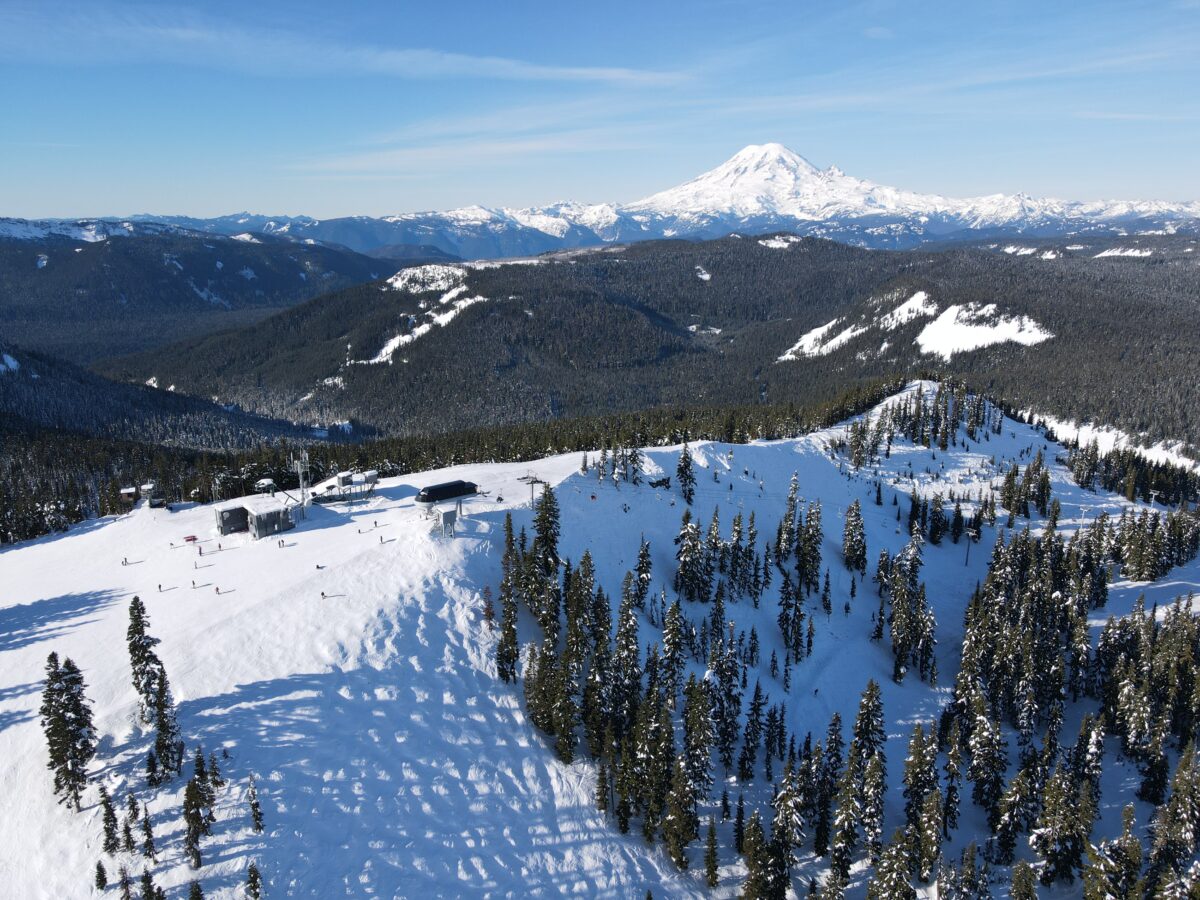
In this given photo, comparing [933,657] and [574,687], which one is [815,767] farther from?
[933,657]

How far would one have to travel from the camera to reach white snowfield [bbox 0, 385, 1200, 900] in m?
47.0

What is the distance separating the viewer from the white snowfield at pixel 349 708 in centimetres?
4697

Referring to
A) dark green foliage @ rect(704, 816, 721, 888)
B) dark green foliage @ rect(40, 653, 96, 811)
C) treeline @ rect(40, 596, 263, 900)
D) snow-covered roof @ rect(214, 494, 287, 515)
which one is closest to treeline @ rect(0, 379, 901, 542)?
snow-covered roof @ rect(214, 494, 287, 515)

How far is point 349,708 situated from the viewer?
59.7 m

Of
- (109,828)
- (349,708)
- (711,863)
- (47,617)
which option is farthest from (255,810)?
(47,617)

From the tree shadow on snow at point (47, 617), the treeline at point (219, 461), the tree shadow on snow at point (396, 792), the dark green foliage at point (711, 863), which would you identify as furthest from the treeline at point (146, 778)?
the treeline at point (219, 461)

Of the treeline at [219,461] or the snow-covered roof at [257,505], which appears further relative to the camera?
the treeline at [219,461]

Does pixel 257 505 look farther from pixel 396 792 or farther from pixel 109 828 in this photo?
pixel 109 828

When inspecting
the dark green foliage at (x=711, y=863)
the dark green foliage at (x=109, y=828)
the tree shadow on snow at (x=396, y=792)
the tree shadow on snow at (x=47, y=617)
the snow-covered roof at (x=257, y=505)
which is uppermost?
the snow-covered roof at (x=257, y=505)

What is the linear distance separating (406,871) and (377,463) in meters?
112

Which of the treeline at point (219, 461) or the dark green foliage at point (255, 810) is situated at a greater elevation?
the treeline at point (219, 461)

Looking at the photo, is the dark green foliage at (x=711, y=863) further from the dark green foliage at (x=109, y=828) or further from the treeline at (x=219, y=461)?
the treeline at (x=219, y=461)

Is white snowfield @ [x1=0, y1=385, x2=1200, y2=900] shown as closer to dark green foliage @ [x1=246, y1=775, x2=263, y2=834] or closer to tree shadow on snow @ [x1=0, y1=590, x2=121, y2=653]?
tree shadow on snow @ [x1=0, y1=590, x2=121, y2=653]

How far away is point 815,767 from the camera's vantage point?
224 ft
